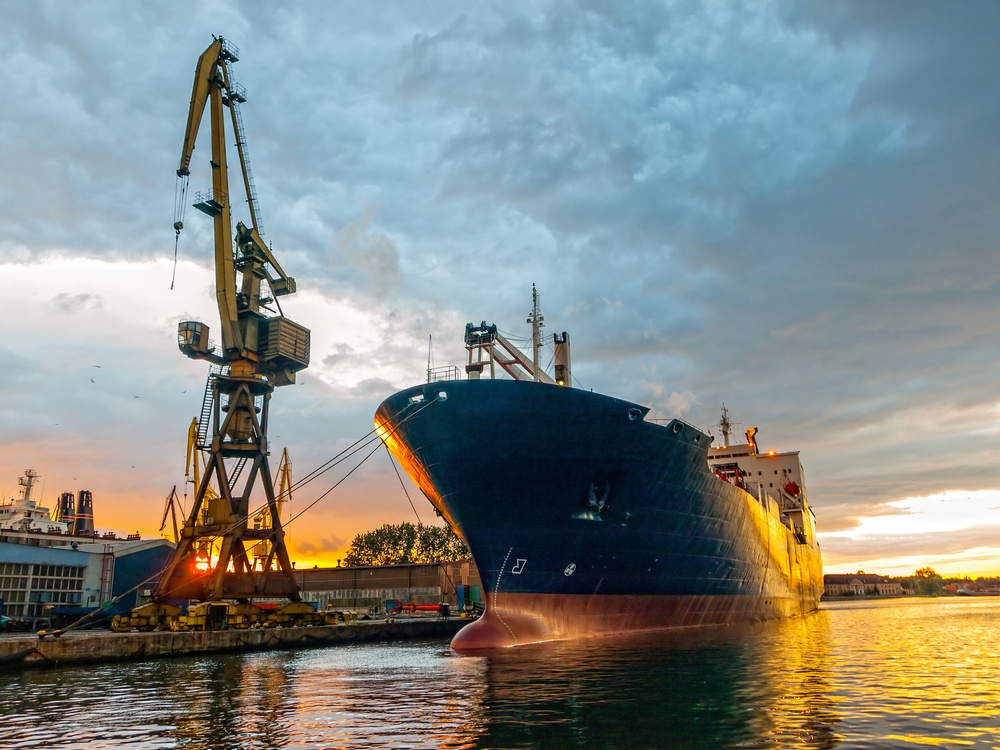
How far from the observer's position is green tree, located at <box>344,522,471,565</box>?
102 metres

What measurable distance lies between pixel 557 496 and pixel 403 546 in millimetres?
85228

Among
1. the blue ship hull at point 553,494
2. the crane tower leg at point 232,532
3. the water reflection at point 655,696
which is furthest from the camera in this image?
the crane tower leg at point 232,532

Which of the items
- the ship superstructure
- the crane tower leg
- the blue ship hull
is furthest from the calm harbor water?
the ship superstructure

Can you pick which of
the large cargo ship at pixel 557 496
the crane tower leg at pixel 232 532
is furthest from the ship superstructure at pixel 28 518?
the large cargo ship at pixel 557 496

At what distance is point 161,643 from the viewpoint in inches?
1002

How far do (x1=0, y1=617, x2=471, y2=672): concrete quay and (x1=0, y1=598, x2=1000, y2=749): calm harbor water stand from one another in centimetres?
98

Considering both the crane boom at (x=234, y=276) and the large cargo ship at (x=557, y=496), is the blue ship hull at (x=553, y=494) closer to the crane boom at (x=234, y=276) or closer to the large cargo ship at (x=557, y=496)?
the large cargo ship at (x=557, y=496)

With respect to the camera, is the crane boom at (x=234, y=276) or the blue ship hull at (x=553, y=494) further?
the crane boom at (x=234, y=276)

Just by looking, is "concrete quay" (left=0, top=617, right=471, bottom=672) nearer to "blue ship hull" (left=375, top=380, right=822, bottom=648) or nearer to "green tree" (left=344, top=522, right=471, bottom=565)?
"blue ship hull" (left=375, top=380, right=822, bottom=648)

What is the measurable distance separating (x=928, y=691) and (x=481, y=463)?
12.3 meters

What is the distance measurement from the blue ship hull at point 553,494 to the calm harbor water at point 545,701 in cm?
142

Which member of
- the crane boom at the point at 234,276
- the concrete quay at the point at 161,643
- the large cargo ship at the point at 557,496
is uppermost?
the crane boom at the point at 234,276

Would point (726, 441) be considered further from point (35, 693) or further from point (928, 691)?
point (35, 693)

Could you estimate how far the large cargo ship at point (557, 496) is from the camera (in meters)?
21.1
